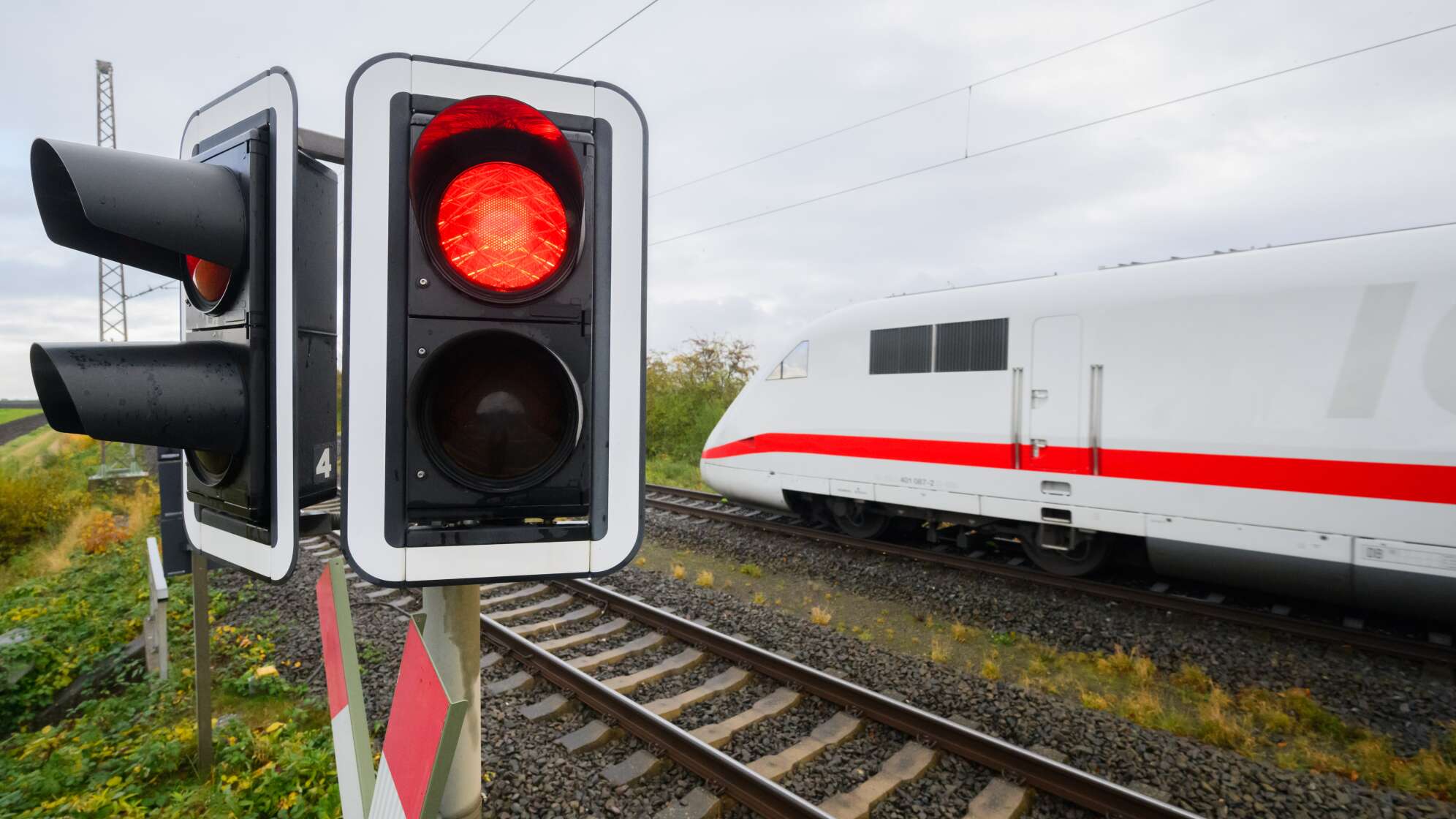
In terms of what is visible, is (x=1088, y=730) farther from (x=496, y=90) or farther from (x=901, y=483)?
(x=496, y=90)

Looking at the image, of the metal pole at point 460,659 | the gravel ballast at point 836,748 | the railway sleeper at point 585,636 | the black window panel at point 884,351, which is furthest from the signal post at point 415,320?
the black window panel at point 884,351

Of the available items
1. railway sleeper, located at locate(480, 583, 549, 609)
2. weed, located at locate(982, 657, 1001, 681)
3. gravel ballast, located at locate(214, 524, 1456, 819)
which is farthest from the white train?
railway sleeper, located at locate(480, 583, 549, 609)

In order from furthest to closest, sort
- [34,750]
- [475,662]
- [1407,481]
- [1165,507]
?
[1165,507] < [1407,481] < [34,750] < [475,662]

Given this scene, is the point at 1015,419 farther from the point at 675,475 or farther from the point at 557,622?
the point at 675,475

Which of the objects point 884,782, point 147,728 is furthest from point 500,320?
point 147,728

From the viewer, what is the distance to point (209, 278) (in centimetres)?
140

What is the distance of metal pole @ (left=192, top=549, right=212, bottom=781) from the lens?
13.0 feet

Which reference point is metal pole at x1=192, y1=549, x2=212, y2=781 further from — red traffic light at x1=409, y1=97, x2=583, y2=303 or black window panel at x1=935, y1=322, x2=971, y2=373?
black window panel at x1=935, y1=322, x2=971, y2=373

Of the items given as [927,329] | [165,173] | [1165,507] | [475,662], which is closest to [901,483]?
[927,329]

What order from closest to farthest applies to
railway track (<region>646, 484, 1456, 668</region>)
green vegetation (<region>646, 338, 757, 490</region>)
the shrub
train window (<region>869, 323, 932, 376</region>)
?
railway track (<region>646, 484, 1456, 668</region>), train window (<region>869, 323, 932, 376</region>), the shrub, green vegetation (<region>646, 338, 757, 490</region>)

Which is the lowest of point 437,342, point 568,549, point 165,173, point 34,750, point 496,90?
point 34,750

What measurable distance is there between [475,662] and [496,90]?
1204mm

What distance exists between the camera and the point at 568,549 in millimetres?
1272

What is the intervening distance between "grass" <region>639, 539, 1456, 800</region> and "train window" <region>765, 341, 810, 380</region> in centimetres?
314
